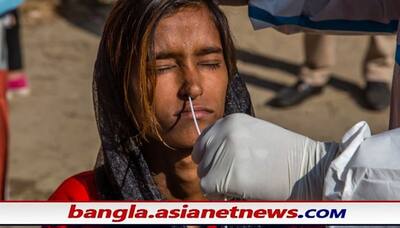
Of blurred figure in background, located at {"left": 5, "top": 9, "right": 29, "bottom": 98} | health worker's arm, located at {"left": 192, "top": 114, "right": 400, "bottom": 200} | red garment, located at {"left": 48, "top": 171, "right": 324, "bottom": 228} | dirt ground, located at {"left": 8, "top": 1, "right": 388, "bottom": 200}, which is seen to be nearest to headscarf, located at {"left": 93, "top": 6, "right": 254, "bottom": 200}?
red garment, located at {"left": 48, "top": 171, "right": 324, "bottom": 228}

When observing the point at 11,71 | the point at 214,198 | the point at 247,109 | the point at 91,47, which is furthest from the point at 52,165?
the point at 214,198

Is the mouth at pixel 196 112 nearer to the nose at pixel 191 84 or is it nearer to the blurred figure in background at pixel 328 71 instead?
the nose at pixel 191 84

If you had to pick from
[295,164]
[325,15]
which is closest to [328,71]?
[325,15]

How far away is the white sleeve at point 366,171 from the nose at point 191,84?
440 mm

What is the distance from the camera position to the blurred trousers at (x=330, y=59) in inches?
212

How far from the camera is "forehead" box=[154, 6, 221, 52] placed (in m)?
1.81

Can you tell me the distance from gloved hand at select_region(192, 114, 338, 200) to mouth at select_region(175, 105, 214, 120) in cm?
32

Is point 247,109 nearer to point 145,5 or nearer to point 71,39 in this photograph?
point 145,5

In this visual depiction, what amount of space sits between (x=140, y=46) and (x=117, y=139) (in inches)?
8.1

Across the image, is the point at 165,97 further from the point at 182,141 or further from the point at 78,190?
the point at 78,190

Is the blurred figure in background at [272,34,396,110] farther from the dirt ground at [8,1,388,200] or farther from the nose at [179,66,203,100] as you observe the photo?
the nose at [179,66,203,100]

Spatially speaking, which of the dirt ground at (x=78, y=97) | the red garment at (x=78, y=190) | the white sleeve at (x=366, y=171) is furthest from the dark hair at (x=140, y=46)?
the dirt ground at (x=78, y=97)

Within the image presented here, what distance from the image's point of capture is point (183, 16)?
1842mm

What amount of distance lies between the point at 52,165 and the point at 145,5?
10.7ft
